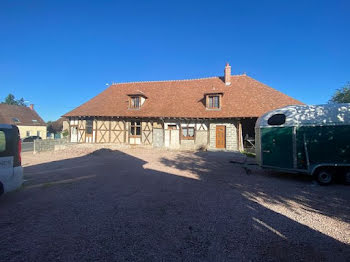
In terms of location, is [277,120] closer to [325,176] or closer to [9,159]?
[325,176]

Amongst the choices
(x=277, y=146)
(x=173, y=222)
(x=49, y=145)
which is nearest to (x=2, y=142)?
(x=173, y=222)

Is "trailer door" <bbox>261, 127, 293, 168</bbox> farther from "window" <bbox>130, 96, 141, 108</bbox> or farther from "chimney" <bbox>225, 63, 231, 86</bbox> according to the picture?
"window" <bbox>130, 96, 141, 108</bbox>

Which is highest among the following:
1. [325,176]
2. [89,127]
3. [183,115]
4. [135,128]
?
[183,115]

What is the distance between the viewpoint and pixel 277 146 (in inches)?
236

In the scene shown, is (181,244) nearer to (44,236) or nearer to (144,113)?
(44,236)

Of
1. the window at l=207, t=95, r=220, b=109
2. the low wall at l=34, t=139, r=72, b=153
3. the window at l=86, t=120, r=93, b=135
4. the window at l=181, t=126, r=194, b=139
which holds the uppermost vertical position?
the window at l=207, t=95, r=220, b=109

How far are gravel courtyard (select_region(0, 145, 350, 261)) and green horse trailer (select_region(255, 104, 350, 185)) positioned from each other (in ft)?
2.35

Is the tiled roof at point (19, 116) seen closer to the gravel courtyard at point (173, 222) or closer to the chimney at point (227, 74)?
the gravel courtyard at point (173, 222)

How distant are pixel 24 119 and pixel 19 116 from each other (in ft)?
2.96

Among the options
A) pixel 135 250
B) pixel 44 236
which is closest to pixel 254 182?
pixel 135 250

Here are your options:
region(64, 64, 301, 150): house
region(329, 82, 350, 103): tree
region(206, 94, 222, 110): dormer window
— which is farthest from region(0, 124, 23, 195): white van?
region(329, 82, 350, 103): tree

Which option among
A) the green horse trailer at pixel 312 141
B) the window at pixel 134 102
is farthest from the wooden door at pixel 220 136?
the window at pixel 134 102

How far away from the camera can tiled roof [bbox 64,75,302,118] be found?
1393cm

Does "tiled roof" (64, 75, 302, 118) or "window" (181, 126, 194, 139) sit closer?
"tiled roof" (64, 75, 302, 118)
